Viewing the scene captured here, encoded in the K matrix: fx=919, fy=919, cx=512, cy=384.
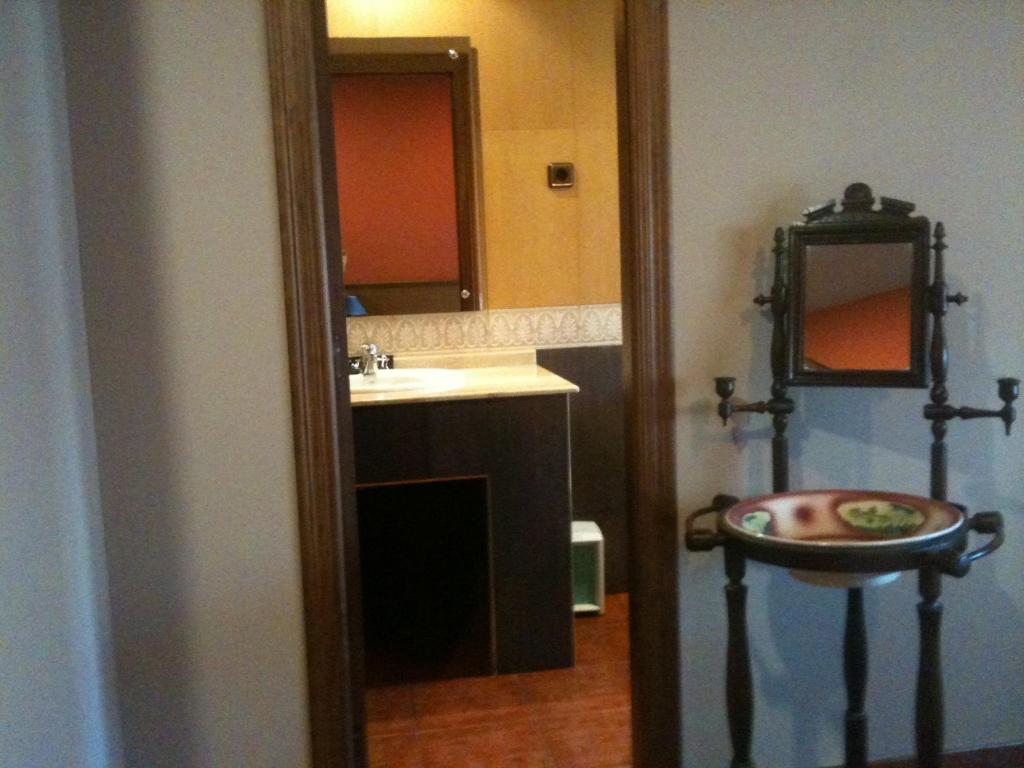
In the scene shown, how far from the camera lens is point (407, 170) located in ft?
10.9

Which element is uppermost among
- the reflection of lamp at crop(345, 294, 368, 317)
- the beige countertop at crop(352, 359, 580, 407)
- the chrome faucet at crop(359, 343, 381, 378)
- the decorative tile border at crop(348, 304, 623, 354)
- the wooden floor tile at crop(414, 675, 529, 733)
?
the reflection of lamp at crop(345, 294, 368, 317)

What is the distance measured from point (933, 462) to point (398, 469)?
1487 millimetres

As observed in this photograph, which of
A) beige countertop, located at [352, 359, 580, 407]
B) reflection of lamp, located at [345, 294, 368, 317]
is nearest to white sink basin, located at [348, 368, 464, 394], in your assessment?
beige countertop, located at [352, 359, 580, 407]

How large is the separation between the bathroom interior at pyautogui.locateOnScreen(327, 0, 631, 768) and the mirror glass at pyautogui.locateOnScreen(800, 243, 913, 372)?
1.02m

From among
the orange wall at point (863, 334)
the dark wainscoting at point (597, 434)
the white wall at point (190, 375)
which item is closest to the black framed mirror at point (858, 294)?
the orange wall at point (863, 334)

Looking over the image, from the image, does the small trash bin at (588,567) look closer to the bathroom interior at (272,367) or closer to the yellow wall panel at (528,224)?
the yellow wall panel at (528,224)

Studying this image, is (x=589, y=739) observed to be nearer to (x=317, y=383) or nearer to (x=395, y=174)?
(x=317, y=383)

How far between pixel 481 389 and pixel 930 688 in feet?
4.96

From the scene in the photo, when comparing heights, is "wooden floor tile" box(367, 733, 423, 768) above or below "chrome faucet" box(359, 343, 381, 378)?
below

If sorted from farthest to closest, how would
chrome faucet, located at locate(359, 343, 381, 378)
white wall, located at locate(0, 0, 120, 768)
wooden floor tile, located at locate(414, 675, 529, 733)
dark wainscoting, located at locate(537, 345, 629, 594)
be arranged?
1. dark wainscoting, located at locate(537, 345, 629, 594)
2. chrome faucet, located at locate(359, 343, 381, 378)
3. wooden floor tile, located at locate(414, 675, 529, 733)
4. white wall, located at locate(0, 0, 120, 768)

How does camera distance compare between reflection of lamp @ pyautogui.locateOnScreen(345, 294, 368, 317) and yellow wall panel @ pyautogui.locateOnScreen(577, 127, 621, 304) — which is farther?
yellow wall panel @ pyautogui.locateOnScreen(577, 127, 621, 304)

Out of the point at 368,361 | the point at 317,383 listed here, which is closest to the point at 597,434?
the point at 368,361

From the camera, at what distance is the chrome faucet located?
3.17m

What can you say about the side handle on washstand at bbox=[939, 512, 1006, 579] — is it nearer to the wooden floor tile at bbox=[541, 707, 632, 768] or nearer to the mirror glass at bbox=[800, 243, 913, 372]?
the mirror glass at bbox=[800, 243, 913, 372]
